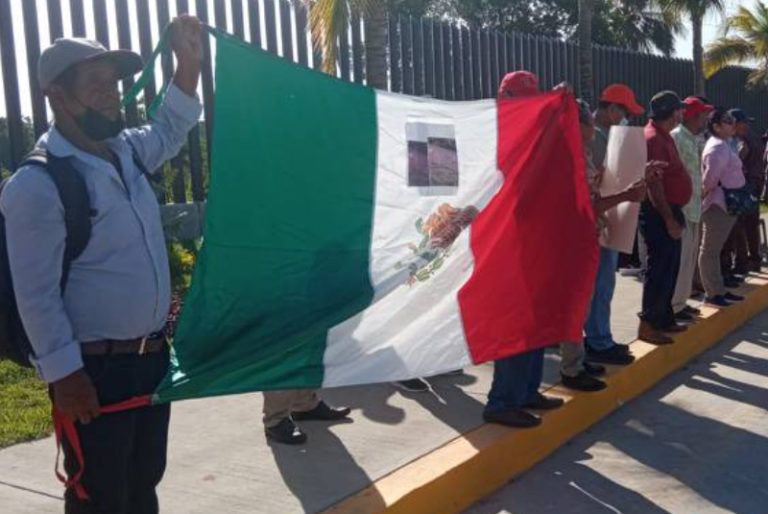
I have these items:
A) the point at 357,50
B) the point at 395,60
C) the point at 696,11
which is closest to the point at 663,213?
the point at 357,50

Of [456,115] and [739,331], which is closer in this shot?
[456,115]

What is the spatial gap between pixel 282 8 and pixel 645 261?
15.6ft

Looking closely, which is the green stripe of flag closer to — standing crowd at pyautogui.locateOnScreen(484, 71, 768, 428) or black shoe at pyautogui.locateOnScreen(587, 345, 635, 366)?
standing crowd at pyautogui.locateOnScreen(484, 71, 768, 428)

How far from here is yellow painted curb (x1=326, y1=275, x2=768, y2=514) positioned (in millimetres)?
4121

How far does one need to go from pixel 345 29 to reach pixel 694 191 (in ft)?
13.5

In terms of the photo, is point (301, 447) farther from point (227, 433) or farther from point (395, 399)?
point (395, 399)

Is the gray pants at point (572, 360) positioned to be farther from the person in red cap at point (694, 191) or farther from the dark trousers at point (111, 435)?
the dark trousers at point (111, 435)

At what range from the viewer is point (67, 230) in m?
2.77

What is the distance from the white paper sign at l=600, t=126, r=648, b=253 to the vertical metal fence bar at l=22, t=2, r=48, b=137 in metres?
4.51

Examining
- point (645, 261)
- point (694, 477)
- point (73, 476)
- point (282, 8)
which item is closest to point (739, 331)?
point (645, 261)

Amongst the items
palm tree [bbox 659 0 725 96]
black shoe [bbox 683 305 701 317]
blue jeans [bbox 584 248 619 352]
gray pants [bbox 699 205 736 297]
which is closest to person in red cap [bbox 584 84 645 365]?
blue jeans [bbox 584 248 619 352]

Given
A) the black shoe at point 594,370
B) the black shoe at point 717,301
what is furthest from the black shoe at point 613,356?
the black shoe at point 717,301

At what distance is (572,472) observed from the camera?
4930mm

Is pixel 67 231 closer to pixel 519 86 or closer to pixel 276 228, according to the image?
pixel 276 228
